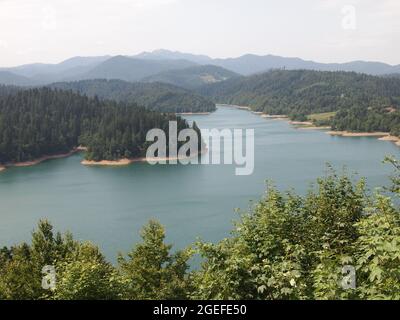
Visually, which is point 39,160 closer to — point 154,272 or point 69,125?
point 69,125

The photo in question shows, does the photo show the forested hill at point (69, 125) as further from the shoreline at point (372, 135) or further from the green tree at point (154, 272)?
the green tree at point (154, 272)

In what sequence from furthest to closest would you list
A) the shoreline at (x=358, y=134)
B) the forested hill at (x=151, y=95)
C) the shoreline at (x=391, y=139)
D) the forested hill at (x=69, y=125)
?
the forested hill at (x=151, y=95), the shoreline at (x=358, y=134), the shoreline at (x=391, y=139), the forested hill at (x=69, y=125)

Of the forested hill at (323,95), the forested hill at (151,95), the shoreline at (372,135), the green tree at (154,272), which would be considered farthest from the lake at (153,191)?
the forested hill at (151,95)

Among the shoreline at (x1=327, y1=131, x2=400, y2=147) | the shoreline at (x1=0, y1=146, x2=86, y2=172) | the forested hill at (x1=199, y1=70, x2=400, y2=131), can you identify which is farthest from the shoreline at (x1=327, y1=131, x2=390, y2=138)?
the shoreline at (x1=0, y1=146, x2=86, y2=172)
